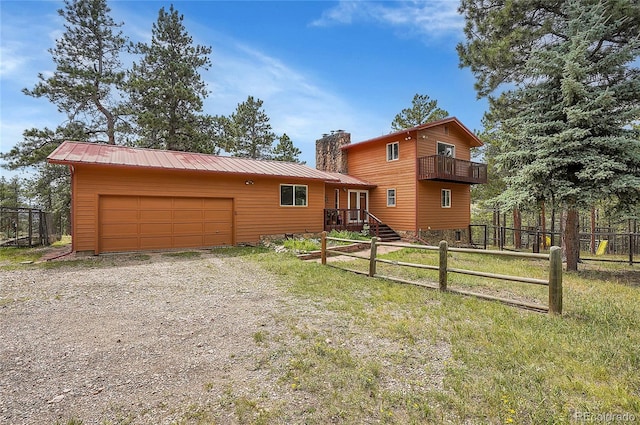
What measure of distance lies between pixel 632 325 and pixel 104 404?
6.44m

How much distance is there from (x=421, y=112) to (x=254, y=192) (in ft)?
61.3

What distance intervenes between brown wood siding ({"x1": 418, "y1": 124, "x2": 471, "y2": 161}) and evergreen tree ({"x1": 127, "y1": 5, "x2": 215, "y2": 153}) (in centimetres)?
1416

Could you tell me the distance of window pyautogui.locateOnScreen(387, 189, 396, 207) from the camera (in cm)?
1702

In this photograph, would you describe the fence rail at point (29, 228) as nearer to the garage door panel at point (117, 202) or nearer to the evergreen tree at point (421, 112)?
the garage door panel at point (117, 202)

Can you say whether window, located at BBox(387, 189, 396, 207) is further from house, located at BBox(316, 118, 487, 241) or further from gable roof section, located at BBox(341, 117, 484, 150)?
gable roof section, located at BBox(341, 117, 484, 150)

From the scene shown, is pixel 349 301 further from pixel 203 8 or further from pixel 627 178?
pixel 203 8

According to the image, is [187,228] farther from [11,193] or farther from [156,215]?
[11,193]

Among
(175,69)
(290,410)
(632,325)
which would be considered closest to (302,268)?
(290,410)

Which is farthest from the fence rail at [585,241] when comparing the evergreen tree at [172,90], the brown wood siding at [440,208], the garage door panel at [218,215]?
the evergreen tree at [172,90]

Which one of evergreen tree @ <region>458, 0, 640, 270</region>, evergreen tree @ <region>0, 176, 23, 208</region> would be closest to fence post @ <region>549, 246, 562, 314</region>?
evergreen tree @ <region>458, 0, 640, 270</region>

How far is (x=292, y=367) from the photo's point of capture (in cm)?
321

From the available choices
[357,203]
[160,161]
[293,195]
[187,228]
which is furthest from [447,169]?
[160,161]

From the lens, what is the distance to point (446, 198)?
17.8 metres

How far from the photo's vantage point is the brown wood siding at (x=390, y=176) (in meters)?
16.1
